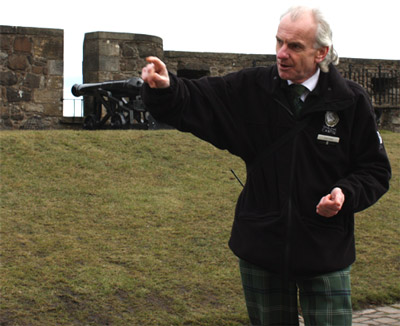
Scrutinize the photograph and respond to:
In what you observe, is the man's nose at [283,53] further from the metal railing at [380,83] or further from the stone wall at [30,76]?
the metal railing at [380,83]

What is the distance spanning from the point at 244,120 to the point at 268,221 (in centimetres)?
39

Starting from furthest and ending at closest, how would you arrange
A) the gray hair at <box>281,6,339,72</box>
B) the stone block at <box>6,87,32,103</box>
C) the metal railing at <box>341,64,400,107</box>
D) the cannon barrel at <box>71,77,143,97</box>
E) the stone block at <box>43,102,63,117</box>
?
the metal railing at <box>341,64,400,107</box> < the stone block at <box>43,102,63,117</box> < the stone block at <box>6,87,32,103</box> < the cannon barrel at <box>71,77,143,97</box> < the gray hair at <box>281,6,339,72</box>

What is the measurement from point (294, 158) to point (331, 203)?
0.22 metres

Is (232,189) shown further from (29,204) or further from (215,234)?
(29,204)

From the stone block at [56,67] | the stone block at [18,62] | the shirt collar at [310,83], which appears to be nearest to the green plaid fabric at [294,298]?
the shirt collar at [310,83]

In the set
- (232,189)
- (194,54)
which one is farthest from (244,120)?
(194,54)

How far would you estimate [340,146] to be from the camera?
2379 millimetres

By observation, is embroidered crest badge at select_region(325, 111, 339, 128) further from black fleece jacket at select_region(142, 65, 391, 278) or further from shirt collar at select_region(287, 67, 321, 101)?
shirt collar at select_region(287, 67, 321, 101)

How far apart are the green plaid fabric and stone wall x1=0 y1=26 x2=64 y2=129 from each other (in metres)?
12.4

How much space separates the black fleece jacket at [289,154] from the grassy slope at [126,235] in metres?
2.32

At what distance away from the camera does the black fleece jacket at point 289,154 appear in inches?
92.0

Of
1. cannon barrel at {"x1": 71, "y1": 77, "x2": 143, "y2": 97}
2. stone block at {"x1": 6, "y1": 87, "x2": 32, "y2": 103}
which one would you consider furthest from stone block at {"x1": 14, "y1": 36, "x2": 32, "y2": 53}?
cannon barrel at {"x1": 71, "y1": 77, "x2": 143, "y2": 97}

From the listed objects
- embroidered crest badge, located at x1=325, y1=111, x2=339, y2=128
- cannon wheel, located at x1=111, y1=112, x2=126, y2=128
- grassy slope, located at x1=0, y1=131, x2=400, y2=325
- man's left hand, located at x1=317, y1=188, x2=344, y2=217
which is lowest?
grassy slope, located at x1=0, y1=131, x2=400, y2=325

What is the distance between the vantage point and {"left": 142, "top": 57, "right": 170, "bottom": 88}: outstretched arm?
2215 mm
